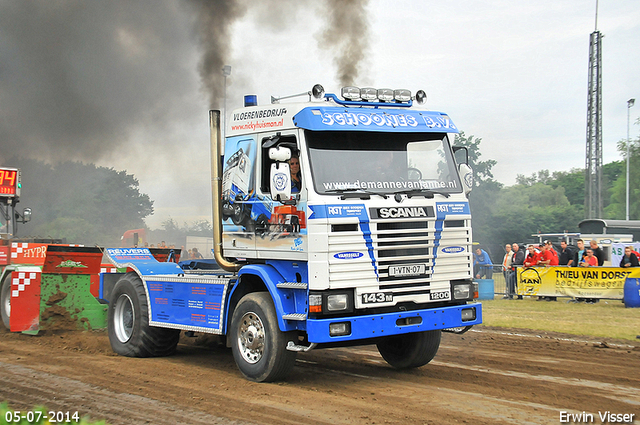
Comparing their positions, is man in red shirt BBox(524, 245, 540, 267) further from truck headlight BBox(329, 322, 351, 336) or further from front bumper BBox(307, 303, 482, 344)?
truck headlight BBox(329, 322, 351, 336)

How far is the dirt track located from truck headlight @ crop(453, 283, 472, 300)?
986 mm

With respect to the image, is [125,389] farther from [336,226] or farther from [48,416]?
[336,226]

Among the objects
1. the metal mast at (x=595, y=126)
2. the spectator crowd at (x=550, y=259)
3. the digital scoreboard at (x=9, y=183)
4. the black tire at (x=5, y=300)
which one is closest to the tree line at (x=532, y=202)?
the metal mast at (x=595, y=126)

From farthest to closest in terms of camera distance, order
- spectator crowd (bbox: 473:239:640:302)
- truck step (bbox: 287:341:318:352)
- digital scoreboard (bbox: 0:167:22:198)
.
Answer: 1. digital scoreboard (bbox: 0:167:22:198)
2. spectator crowd (bbox: 473:239:640:302)
3. truck step (bbox: 287:341:318:352)

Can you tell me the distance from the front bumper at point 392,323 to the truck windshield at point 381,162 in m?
1.49

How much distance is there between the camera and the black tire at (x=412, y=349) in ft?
28.0

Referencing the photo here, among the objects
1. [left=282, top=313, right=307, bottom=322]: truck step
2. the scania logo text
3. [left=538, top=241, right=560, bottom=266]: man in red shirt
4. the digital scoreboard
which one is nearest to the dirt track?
[left=282, top=313, right=307, bottom=322]: truck step

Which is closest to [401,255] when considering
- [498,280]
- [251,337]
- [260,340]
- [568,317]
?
[260,340]

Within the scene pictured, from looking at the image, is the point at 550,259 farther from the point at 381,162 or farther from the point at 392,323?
the point at 392,323

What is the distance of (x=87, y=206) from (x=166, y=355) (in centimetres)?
3931

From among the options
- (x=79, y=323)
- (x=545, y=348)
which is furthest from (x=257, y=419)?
(x=79, y=323)

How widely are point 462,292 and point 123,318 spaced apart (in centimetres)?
562

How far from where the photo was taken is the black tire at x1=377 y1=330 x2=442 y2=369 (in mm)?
8523

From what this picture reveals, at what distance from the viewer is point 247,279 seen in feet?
26.9
